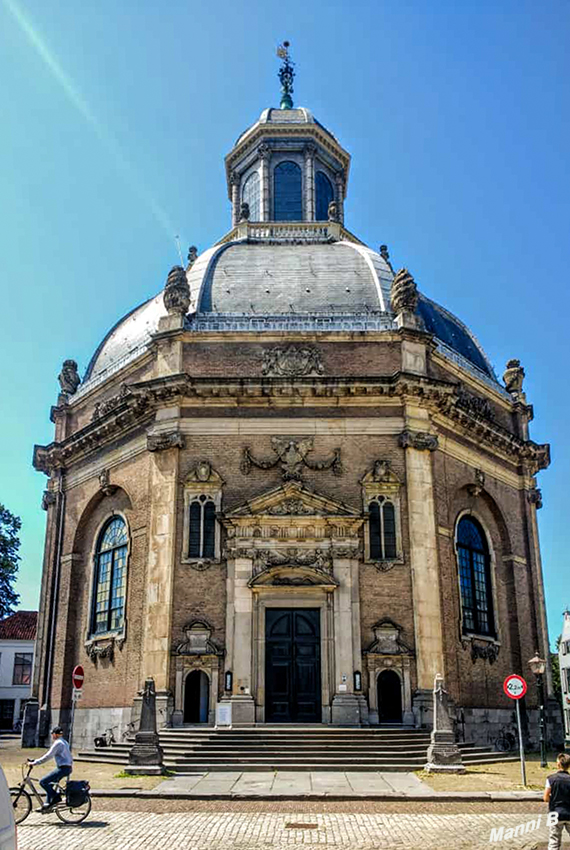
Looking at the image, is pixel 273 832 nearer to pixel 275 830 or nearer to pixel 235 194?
pixel 275 830

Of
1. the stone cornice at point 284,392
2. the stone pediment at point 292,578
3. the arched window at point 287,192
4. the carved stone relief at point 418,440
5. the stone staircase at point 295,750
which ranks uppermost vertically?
the arched window at point 287,192

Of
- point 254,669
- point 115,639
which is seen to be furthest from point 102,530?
point 254,669

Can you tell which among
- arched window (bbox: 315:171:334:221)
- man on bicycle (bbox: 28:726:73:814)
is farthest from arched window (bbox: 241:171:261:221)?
man on bicycle (bbox: 28:726:73:814)

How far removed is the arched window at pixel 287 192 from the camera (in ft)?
133

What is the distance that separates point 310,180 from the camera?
41094mm

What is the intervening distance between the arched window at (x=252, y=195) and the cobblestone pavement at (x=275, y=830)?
3147 centimetres

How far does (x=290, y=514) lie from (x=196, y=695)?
20.2ft

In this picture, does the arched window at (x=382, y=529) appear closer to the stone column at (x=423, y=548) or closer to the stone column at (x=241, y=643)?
the stone column at (x=423, y=548)

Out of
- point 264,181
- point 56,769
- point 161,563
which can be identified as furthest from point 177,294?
point 56,769

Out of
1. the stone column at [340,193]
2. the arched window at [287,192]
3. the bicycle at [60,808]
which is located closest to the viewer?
the bicycle at [60,808]

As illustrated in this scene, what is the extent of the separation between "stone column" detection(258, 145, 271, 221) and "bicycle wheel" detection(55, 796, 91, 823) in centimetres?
3119

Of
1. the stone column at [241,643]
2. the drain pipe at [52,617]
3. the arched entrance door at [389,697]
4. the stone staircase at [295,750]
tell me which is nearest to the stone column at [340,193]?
the drain pipe at [52,617]

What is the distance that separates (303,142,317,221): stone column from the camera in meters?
40.2

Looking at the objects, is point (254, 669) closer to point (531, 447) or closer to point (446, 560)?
point (446, 560)
